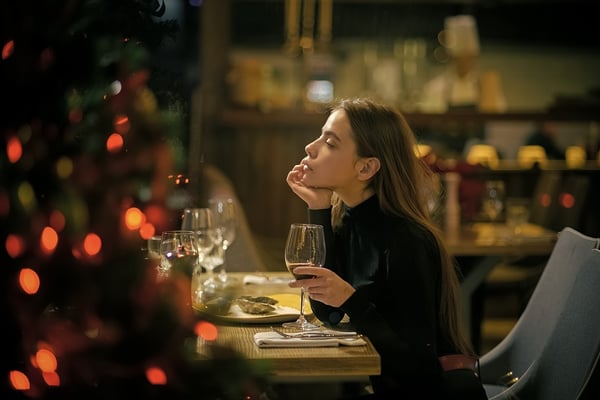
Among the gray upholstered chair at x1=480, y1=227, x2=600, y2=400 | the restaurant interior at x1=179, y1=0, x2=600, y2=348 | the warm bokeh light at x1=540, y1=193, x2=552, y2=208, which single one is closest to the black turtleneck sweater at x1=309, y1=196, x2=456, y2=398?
the gray upholstered chair at x1=480, y1=227, x2=600, y2=400

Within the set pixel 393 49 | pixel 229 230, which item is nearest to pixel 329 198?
pixel 229 230

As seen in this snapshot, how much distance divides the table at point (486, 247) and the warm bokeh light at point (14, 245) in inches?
133

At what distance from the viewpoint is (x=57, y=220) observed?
1194mm

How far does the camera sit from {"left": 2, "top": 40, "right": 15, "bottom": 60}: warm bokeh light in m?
1.24

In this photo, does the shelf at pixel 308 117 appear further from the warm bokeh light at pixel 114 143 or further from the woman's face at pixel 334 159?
the warm bokeh light at pixel 114 143

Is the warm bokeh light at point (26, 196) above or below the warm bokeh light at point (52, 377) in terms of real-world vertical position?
above

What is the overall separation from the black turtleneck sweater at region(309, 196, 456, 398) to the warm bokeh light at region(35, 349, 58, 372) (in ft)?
3.38

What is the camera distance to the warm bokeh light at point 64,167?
1.23 meters

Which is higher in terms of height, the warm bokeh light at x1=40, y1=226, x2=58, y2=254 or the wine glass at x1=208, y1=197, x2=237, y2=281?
the warm bokeh light at x1=40, y1=226, x2=58, y2=254

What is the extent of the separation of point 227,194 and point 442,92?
3.50 meters

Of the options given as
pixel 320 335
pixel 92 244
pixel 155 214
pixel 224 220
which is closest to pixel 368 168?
pixel 320 335

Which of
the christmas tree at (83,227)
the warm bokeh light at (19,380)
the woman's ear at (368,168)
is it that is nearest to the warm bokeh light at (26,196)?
the christmas tree at (83,227)

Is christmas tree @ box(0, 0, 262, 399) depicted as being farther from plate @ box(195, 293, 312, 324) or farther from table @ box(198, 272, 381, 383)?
plate @ box(195, 293, 312, 324)

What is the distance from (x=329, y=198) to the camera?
2441mm
